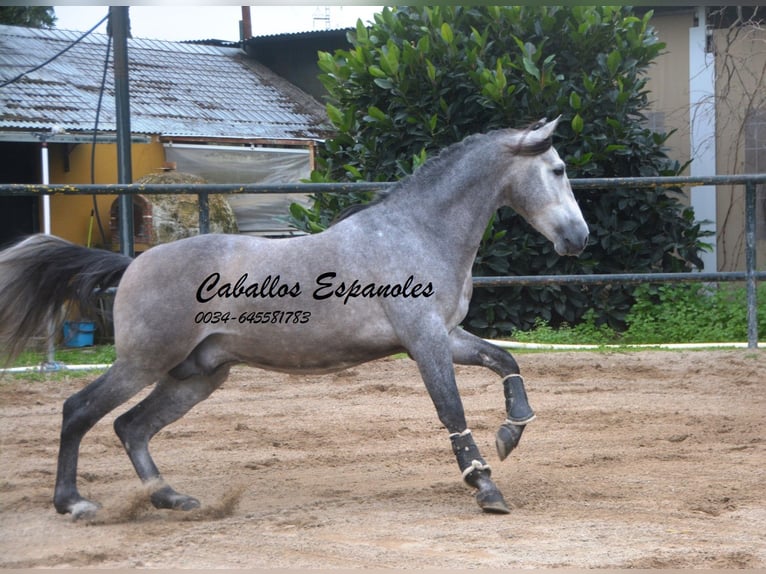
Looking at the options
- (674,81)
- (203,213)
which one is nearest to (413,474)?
(203,213)

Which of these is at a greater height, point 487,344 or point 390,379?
point 487,344

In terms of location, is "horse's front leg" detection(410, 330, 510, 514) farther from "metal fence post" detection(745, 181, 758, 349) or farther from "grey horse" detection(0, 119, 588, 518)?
"metal fence post" detection(745, 181, 758, 349)

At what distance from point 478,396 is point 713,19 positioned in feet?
20.1

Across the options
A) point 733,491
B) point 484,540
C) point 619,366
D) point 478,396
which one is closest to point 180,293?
point 484,540

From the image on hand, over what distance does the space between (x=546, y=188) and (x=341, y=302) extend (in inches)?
40.7

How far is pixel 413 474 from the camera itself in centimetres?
493

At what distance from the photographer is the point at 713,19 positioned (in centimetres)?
1084

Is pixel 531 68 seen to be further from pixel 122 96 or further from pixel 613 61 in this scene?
pixel 122 96

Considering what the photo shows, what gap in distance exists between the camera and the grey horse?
4.26 meters

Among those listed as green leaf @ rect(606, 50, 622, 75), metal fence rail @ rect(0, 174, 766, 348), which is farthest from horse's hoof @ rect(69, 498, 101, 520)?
green leaf @ rect(606, 50, 622, 75)

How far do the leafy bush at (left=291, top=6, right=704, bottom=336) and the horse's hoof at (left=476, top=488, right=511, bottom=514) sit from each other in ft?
16.9

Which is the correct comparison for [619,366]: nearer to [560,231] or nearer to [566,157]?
[566,157]

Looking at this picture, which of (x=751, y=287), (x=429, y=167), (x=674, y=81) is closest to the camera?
(x=429, y=167)

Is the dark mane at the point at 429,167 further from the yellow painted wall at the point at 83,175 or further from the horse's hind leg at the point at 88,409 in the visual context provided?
the yellow painted wall at the point at 83,175
